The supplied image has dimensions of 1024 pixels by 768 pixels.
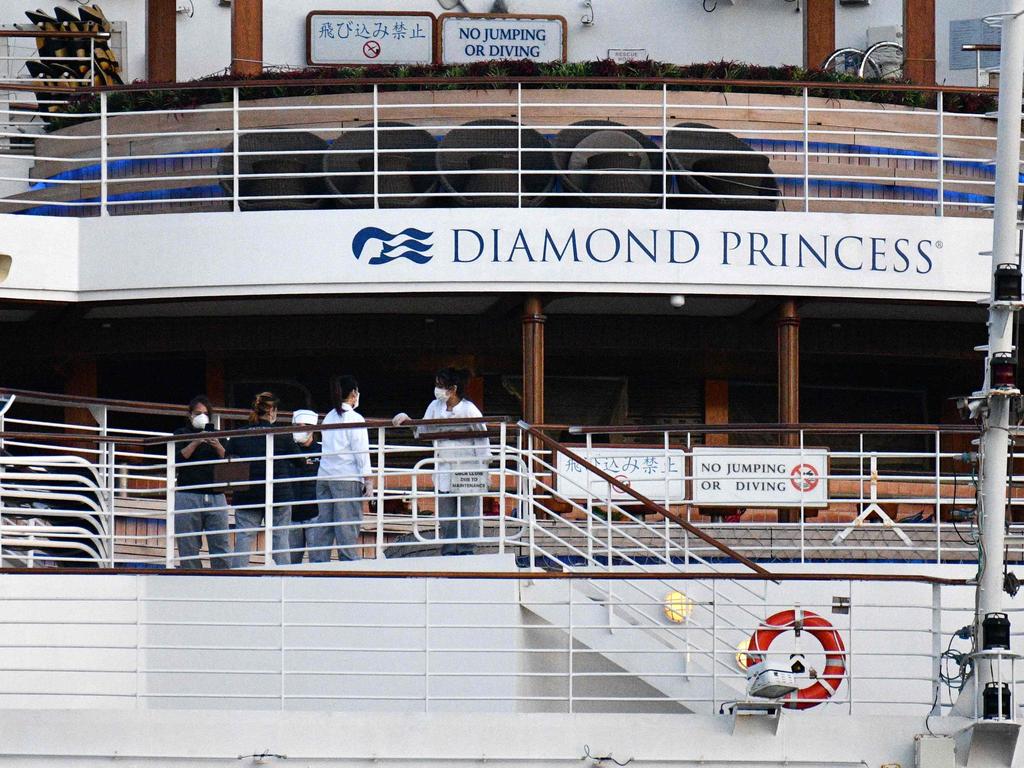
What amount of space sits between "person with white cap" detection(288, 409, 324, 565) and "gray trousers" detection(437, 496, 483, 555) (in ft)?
2.70

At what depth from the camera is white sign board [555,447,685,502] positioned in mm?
13672

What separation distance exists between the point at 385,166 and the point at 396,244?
39.0 inches

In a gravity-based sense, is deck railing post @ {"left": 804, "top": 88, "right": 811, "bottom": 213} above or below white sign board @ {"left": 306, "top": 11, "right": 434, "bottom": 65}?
below

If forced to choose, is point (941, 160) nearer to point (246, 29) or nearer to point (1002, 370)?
point (1002, 370)

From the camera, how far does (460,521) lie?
11.7 metres

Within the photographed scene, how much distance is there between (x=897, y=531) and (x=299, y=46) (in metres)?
10.6

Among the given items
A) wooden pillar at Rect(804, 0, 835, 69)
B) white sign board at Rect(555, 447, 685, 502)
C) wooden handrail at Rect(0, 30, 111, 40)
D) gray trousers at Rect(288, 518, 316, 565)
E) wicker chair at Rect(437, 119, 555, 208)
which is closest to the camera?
gray trousers at Rect(288, 518, 316, 565)

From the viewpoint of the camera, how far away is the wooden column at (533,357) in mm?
15344

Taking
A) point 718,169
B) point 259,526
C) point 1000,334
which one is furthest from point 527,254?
point 1000,334

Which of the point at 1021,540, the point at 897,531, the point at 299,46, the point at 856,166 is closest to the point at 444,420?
the point at 897,531

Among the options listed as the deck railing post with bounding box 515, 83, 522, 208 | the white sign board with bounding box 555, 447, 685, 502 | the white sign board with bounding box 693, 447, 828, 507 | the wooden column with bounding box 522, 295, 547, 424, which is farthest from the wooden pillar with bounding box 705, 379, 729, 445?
the white sign board with bounding box 693, 447, 828, 507

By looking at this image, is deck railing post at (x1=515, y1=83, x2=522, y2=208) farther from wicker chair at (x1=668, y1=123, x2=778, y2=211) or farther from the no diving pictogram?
the no diving pictogram

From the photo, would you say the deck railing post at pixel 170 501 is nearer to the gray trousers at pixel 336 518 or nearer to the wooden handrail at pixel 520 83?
the gray trousers at pixel 336 518

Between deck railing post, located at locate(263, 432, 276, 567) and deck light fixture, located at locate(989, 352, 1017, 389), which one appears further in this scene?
deck railing post, located at locate(263, 432, 276, 567)
